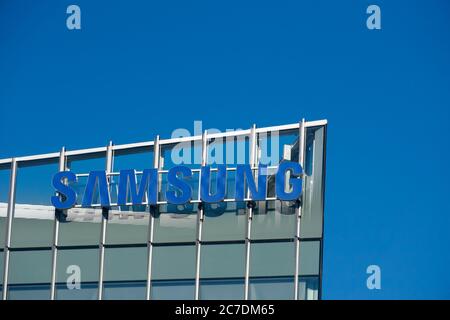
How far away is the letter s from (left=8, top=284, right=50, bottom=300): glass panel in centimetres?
282

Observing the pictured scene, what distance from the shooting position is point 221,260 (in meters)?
35.6

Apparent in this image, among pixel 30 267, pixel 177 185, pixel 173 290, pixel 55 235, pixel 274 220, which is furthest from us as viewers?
pixel 30 267

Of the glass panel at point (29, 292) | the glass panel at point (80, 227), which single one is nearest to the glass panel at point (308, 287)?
the glass panel at point (80, 227)

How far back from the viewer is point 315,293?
34.8 meters

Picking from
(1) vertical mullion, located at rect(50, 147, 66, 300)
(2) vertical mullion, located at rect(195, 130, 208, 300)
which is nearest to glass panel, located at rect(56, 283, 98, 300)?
(1) vertical mullion, located at rect(50, 147, 66, 300)

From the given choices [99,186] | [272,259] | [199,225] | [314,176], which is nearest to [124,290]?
[199,225]

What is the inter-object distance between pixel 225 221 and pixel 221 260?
129cm

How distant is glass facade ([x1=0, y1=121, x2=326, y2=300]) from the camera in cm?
3512

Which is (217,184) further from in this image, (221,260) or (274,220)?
(221,260)

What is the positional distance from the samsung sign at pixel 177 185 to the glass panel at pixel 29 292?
2.82 metres

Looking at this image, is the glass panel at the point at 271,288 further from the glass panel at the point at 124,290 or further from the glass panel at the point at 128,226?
the glass panel at the point at 128,226

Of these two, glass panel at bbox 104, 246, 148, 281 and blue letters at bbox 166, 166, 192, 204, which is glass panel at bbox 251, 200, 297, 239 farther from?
glass panel at bbox 104, 246, 148, 281

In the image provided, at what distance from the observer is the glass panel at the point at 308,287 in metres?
34.8
